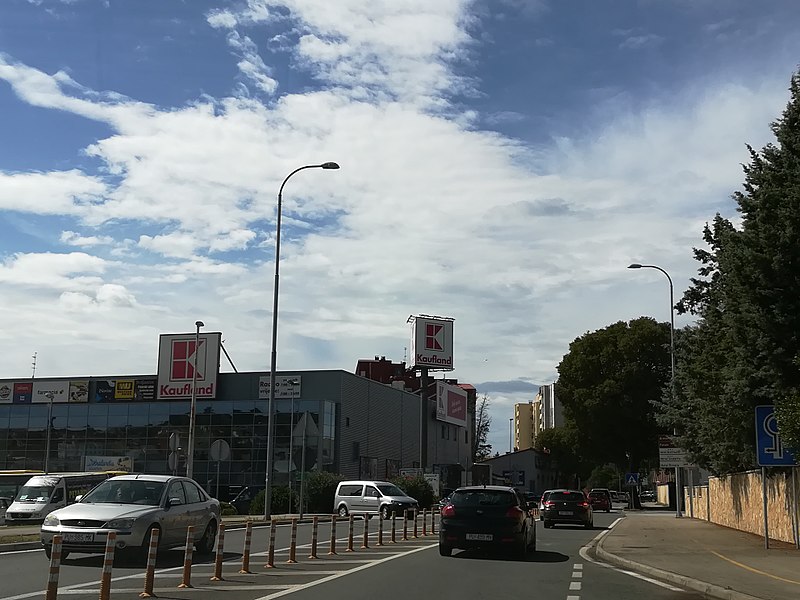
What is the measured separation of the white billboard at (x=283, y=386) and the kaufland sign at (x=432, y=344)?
16.5 m

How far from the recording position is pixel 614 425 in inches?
2601

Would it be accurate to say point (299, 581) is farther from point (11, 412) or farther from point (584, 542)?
point (11, 412)

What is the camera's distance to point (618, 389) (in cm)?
6569

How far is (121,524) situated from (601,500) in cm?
4608

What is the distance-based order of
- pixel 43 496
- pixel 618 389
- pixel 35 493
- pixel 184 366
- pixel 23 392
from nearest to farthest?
1. pixel 43 496
2. pixel 35 493
3. pixel 184 366
4. pixel 618 389
5. pixel 23 392

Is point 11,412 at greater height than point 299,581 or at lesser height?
greater

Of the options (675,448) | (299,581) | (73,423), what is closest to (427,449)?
(73,423)

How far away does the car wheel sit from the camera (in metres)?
18.9

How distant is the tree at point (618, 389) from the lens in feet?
216

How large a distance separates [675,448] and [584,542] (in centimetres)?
1855

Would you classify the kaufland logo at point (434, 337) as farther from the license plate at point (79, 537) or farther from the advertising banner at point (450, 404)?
the license plate at point (79, 537)

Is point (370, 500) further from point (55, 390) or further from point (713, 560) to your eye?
point (55, 390)

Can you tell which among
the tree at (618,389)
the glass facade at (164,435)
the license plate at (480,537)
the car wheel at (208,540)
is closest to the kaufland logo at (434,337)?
the tree at (618,389)

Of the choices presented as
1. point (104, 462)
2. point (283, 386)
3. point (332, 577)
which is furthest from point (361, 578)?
point (104, 462)
